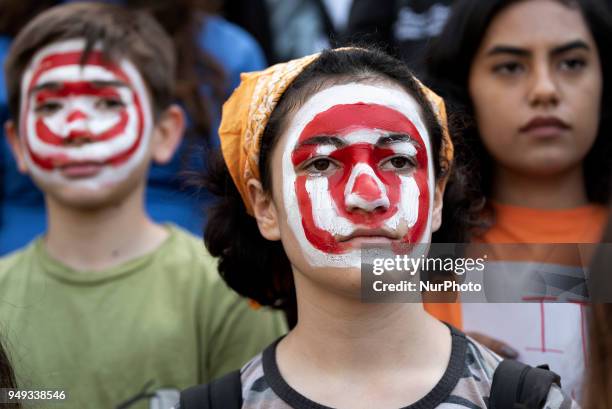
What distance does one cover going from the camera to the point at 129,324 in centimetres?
366

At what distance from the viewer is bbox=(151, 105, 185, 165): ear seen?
4105mm

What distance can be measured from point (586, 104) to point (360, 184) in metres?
1.29

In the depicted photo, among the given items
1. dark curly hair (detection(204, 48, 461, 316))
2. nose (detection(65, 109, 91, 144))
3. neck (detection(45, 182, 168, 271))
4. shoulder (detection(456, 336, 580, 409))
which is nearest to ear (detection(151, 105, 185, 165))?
neck (detection(45, 182, 168, 271))

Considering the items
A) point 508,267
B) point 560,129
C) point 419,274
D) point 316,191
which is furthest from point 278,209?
point 560,129

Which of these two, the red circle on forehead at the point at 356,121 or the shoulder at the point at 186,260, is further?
the shoulder at the point at 186,260

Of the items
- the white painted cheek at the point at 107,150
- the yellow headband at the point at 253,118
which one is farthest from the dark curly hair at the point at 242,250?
the white painted cheek at the point at 107,150

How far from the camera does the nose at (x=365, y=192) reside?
2.64 m

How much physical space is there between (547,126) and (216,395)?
1533 mm

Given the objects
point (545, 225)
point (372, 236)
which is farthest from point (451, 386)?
point (545, 225)

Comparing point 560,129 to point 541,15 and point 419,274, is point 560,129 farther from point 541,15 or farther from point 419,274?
point 419,274

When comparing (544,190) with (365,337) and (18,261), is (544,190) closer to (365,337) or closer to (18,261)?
(365,337)

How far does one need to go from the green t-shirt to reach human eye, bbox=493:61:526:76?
1170mm

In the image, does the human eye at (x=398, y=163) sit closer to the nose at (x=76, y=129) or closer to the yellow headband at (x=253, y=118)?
the yellow headband at (x=253, y=118)

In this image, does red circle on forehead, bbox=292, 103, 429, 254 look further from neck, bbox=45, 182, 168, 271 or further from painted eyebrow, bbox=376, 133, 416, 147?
neck, bbox=45, 182, 168, 271
